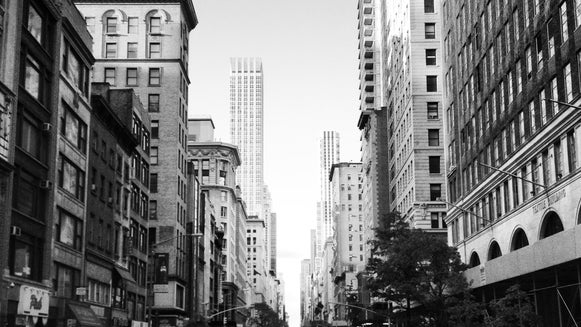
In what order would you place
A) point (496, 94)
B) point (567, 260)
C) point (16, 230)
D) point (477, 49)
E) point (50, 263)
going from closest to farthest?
point (16, 230), point (567, 260), point (50, 263), point (496, 94), point (477, 49)

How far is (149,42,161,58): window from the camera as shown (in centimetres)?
9894

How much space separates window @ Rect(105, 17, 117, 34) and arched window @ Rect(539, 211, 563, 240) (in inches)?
2496

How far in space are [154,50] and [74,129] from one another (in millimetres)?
48192

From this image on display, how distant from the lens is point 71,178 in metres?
51.6

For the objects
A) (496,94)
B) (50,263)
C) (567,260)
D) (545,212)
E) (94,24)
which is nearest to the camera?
(567,260)

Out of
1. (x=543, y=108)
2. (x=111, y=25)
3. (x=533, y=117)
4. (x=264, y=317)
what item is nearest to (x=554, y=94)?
(x=543, y=108)

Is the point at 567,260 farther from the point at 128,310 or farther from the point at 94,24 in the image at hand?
the point at 94,24

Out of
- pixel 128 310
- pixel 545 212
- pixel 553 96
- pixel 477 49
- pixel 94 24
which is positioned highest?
pixel 94 24

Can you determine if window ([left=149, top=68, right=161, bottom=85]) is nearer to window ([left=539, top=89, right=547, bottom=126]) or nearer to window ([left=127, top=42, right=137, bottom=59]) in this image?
window ([left=127, top=42, right=137, bottom=59])

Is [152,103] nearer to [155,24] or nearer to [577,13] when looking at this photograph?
[155,24]

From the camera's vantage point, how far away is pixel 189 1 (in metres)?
103

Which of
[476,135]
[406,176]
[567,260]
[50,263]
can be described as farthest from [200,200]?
[567,260]

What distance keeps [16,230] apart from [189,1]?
67.7m

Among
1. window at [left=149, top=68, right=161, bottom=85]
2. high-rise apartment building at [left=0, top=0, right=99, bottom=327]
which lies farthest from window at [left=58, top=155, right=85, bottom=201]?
A: window at [left=149, top=68, right=161, bottom=85]
